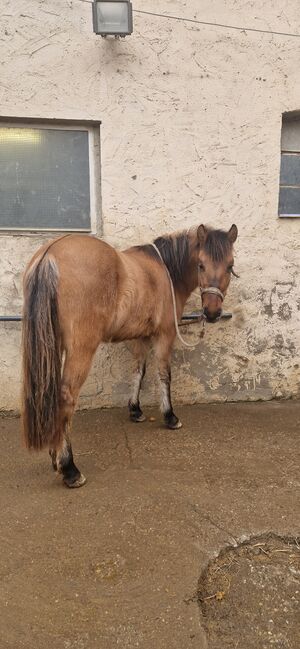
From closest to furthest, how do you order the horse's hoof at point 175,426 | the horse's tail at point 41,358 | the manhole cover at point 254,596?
the manhole cover at point 254,596 → the horse's tail at point 41,358 → the horse's hoof at point 175,426

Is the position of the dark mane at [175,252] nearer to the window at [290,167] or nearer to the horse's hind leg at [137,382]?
the horse's hind leg at [137,382]

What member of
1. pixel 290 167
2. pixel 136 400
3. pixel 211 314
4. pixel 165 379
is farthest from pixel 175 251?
pixel 290 167

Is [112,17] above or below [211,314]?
above

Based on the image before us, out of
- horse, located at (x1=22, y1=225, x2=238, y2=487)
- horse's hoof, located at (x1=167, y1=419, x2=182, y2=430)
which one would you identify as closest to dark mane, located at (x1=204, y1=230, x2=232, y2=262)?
horse, located at (x1=22, y1=225, x2=238, y2=487)

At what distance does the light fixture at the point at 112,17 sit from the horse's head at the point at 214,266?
179 centimetres

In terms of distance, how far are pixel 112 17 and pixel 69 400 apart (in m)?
3.10

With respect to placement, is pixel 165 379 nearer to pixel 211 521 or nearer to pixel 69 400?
pixel 69 400

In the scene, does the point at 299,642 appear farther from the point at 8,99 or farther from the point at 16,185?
the point at 8,99

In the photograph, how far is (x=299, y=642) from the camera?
1.51 metres

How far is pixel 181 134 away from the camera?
3.66 m

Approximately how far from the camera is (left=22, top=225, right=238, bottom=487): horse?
231 cm

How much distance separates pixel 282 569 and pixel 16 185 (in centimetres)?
353

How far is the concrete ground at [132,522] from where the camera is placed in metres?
1.60

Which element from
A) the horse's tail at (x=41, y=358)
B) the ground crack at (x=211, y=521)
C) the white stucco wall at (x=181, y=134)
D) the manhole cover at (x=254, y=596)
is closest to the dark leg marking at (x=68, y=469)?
the horse's tail at (x=41, y=358)
